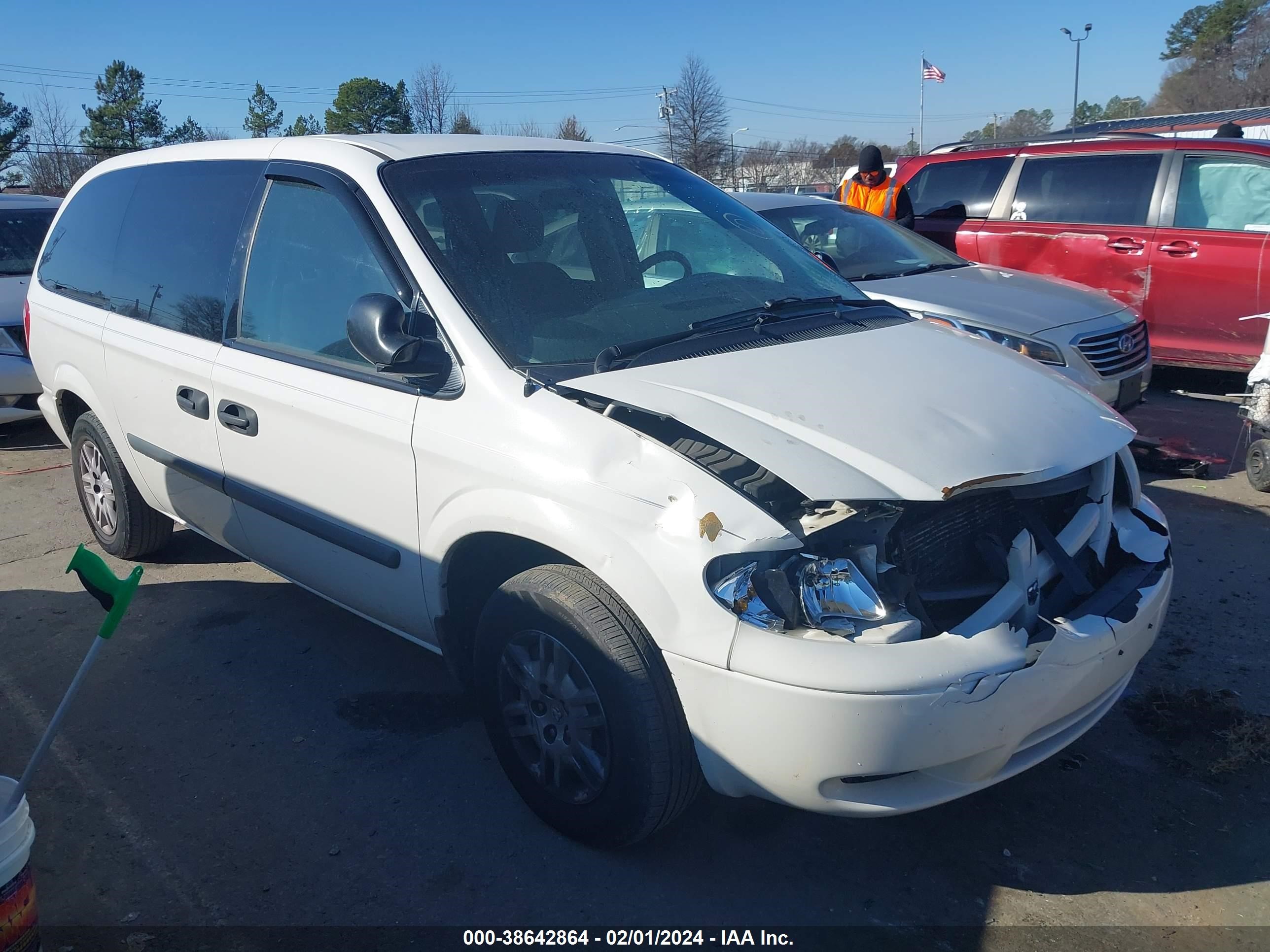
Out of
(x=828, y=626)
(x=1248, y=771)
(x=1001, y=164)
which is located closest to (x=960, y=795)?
(x=828, y=626)

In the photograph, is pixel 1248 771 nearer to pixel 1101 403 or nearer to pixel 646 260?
pixel 1101 403

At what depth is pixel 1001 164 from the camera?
8.72 m

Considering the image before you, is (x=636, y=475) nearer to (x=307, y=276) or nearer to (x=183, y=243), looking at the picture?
(x=307, y=276)

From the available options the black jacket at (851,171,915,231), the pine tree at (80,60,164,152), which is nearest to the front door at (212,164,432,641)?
the black jacket at (851,171,915,231)

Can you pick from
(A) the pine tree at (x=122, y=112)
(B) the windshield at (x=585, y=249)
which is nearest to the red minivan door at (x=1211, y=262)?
(B) the windshield at (x=585, y=249)

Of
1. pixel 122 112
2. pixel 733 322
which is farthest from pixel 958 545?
pixel 122 112

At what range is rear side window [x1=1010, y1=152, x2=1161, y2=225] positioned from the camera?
26.0 ft

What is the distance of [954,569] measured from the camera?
100 inches

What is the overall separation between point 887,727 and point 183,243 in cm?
333

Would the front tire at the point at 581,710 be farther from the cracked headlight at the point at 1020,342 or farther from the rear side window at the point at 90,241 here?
the cracked headlight at the point at 1020,342

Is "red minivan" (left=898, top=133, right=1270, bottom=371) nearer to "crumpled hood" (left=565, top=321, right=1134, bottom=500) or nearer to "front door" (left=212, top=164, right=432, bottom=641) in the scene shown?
"crumpled hood" (left=565, top=321, right=1134, bottom=500)

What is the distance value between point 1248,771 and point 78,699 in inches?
161

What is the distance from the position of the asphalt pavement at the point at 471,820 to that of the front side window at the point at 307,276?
1.34 meters

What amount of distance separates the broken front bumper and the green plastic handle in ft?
4.10
